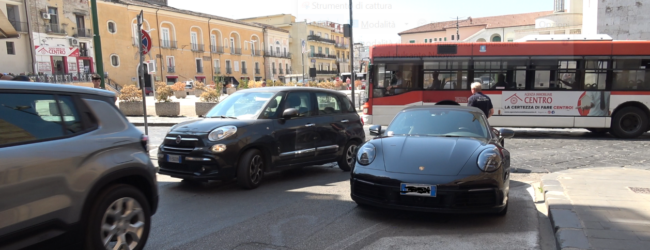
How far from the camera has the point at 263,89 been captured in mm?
7355

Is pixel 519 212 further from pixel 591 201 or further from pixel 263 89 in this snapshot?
pixel 263 89

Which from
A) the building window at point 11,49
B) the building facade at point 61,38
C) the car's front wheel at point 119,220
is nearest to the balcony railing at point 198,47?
the building facade at point 61,38

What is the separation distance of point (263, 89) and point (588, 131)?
12356mm

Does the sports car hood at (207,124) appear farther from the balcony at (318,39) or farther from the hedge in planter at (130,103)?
the balcony at (318,39)

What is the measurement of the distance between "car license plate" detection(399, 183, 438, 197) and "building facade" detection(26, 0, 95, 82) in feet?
135

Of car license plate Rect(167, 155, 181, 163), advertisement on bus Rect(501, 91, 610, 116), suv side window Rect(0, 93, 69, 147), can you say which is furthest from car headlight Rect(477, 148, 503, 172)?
advertisement on bus Rect(501, 91, 610, 116)

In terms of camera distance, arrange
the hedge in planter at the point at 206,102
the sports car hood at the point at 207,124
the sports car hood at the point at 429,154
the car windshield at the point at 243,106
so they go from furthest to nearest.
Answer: the hedge in planter at the point at 206,102 → the car windshield at the point at 243,106 → the sports car hood at the point at 207,124 → the sports car hood at the point at 429,154

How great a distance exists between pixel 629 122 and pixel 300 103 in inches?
417

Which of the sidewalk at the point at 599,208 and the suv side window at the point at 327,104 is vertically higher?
the suv side window at the point at 327,104

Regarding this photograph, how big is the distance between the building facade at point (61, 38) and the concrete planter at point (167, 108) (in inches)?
972

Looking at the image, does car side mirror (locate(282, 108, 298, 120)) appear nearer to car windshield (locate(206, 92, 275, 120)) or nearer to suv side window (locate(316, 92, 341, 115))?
car windshield (locate(206, 92, 275, 120))

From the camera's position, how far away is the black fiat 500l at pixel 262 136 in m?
6.12

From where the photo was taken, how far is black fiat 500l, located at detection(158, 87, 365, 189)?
612cm

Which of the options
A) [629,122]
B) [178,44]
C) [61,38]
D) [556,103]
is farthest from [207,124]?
[178,44]
